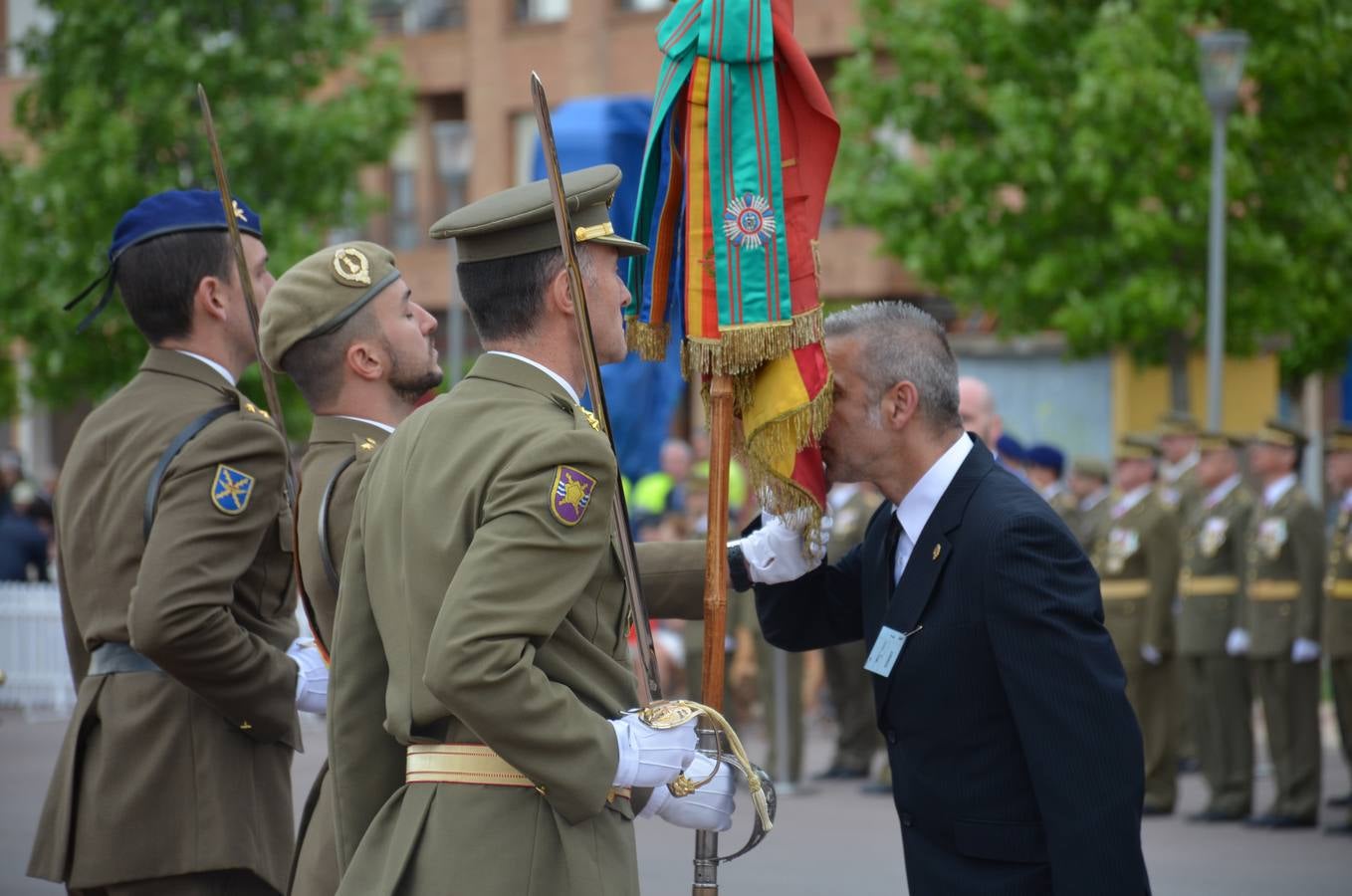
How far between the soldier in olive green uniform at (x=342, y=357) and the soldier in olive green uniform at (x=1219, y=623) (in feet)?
25.1

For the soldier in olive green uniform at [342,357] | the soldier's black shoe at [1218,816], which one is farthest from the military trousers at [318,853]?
the soldier's black shoe at [1218,816]

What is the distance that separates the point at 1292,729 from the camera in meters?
10.4

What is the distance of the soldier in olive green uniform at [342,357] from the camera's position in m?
3.94

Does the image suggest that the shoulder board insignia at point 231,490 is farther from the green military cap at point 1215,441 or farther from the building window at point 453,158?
the building window at point 453,158

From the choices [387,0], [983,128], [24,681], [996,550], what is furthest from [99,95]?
[996,550]

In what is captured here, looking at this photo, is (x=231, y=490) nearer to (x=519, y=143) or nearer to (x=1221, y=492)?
(x=1221, y=492)

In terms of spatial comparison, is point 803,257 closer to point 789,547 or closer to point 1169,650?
point 789,547

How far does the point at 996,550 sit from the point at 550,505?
0.92 metres

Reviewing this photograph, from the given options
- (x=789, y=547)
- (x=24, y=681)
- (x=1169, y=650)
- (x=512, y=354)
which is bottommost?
(x=24, y=681)

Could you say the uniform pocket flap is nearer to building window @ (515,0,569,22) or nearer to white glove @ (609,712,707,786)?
white glove @ (609,712,707,786)

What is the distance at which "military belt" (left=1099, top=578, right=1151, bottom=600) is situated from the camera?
38.0 ft

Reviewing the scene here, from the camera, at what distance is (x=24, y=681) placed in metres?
15.4

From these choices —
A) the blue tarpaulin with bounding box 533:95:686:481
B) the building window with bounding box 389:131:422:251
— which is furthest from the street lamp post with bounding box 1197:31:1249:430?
the building window with bounding box 389:131:422:251

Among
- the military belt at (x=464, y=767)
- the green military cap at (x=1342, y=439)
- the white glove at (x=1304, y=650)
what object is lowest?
the white glove at (x=1304, y=650)
